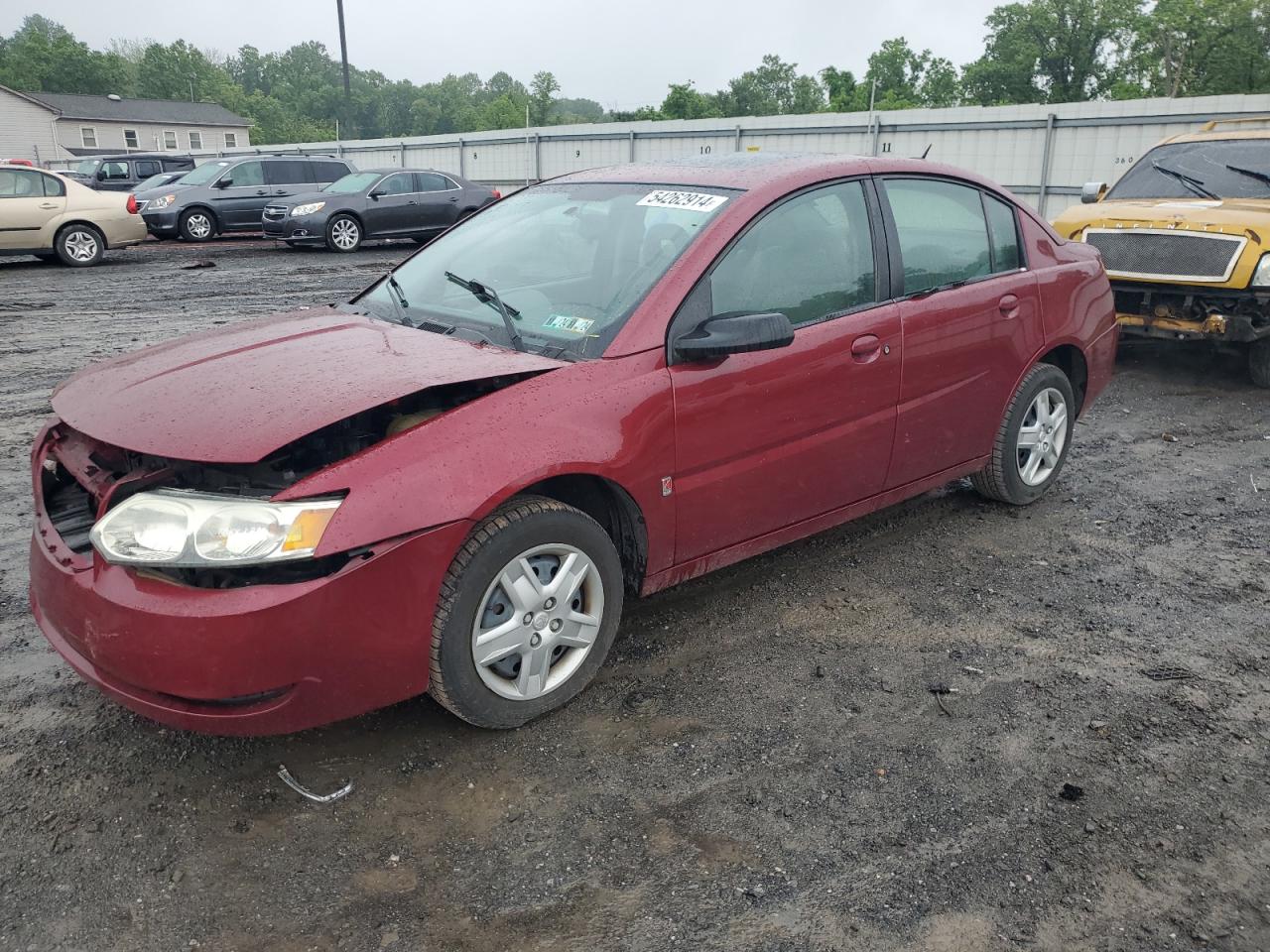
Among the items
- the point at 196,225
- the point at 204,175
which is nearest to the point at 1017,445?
the point at 196,225

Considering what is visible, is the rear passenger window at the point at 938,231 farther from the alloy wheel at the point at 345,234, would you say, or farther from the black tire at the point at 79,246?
the alloy wheel at the point at 345,234

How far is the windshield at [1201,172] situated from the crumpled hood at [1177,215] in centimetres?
17

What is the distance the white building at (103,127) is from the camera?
62688mm

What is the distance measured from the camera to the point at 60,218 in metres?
15.6

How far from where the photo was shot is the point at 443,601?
2.87m

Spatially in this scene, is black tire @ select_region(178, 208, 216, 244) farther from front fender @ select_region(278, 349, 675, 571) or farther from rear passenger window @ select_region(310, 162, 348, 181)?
front fender @ select_region(278, 349, 675, 571)

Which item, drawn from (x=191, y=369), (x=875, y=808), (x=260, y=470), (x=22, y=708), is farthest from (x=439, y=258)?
(x=875, y=808)

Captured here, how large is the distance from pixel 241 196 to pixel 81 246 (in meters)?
4.79

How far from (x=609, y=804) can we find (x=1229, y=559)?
11.0 ft

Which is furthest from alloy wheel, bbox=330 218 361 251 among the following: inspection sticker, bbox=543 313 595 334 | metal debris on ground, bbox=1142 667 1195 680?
metal debris on ground, bbox=1142 667 1195 680

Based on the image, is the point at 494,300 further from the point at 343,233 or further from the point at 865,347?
the point at 343,233

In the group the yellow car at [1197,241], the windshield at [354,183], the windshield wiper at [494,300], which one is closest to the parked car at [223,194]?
the windshield at [354,183]

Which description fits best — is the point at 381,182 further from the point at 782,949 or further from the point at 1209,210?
the point at 782,949

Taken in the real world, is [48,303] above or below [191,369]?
below
